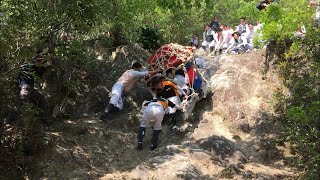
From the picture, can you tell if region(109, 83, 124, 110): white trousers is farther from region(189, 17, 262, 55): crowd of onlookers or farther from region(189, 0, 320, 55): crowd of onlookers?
region(189, 17, 262, 55): crowd of onlookers

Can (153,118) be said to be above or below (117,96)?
below

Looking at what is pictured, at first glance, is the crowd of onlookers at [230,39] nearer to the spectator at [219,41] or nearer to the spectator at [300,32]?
the spectator at [219,41]

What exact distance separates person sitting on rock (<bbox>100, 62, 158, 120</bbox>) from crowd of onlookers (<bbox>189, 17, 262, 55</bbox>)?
4.73 meters

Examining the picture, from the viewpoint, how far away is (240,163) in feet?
23.2

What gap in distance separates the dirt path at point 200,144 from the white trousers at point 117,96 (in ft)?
1.27

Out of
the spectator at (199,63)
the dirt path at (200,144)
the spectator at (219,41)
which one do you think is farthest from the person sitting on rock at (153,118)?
the spectator at (219,41)

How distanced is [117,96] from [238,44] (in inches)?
250

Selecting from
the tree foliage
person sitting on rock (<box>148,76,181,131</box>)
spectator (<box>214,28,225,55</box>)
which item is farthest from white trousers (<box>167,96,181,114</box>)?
spectator (<box>214,28,225,55</box>)

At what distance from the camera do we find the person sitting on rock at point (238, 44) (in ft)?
42.4

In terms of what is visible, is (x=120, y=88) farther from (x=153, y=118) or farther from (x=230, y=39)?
(x=230, y=39)

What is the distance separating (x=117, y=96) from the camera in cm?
873

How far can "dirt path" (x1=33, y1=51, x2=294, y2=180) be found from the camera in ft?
21.9

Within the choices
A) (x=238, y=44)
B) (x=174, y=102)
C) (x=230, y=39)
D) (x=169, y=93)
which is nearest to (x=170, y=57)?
(x=169, y=93)

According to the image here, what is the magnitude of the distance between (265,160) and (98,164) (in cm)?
347
